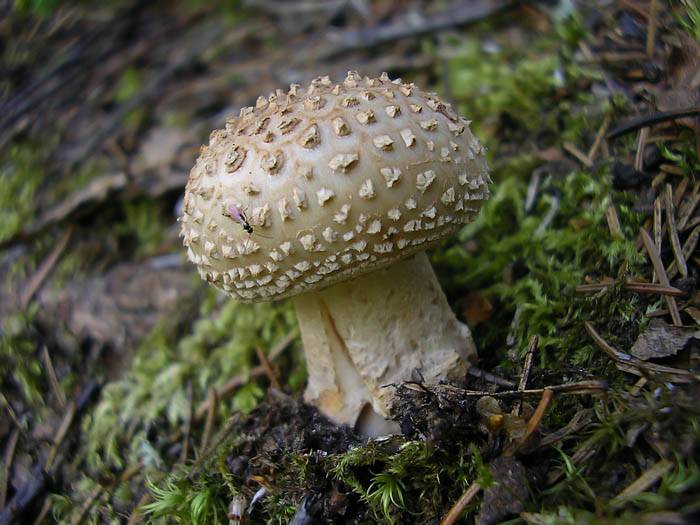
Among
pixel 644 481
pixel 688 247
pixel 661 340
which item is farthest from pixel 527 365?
pixel 688 247

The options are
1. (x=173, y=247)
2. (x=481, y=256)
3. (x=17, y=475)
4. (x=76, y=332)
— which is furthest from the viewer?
(x=173, y=247)

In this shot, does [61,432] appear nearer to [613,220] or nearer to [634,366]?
[634,366]

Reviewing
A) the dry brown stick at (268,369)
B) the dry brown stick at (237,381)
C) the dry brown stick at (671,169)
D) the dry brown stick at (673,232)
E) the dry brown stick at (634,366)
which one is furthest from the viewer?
the dry brown stick at (237,381)

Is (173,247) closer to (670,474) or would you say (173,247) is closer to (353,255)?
(353,255)

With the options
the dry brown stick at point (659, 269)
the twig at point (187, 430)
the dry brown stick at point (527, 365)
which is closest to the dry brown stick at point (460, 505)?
the dry brown stick at point (527, 365)

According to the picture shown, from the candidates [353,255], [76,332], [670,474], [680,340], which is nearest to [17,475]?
[76,332]

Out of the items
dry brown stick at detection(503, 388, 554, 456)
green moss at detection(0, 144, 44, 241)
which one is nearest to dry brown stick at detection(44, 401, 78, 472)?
green moss at detection(0, 144, 44, 241)

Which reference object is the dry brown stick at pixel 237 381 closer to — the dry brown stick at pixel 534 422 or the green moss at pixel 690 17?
the dry brown stick at pixel 534 422
